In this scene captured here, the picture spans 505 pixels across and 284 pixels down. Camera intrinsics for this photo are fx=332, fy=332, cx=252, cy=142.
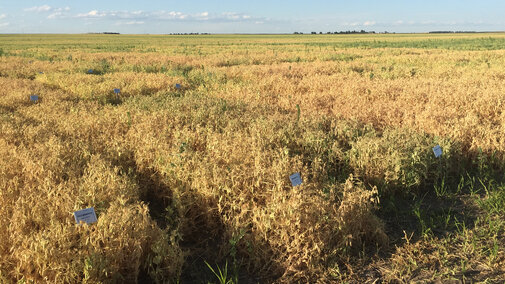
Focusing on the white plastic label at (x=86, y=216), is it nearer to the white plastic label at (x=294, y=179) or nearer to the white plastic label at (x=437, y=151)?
the white plastic label at (x=294, y=179)

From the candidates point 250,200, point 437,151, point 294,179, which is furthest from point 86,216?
point 437,151

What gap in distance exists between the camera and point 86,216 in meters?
2.57

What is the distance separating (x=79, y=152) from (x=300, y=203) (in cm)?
300

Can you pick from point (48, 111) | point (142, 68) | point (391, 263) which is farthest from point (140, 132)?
point (142, 68)

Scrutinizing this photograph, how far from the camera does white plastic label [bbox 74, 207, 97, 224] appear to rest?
2.53 m

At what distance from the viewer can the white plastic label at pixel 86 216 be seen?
253 centimetres

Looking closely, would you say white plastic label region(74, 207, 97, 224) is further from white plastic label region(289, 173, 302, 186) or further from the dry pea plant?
white plastic label region(289, 173, 302, 186)

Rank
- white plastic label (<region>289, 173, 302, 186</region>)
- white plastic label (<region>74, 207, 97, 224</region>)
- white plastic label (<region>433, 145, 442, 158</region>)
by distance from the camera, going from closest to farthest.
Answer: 1. white plastic label (<region>74, 207, 97, 224</region>)
2. white plastic label (<region>289, 173, 302, 186</region>)
3. white plastic label (<region>433, 145, 442, 158</region>)

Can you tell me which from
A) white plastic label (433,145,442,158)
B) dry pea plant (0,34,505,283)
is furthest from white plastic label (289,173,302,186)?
white plastic label (433,145,442,158)

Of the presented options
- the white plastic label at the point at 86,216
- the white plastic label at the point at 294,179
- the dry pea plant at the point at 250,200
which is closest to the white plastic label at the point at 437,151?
the dry pea plant at the point at 250,200

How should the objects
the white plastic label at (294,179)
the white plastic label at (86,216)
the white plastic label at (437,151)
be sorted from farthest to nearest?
the white plastic label at (437,151), the white plastic label at (294,179), the white plastic label at (86,216)

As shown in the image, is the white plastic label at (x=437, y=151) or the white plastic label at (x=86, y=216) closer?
the white plastic label at (x=86, y=216)

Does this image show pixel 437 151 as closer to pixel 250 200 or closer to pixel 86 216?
pixel 250 200

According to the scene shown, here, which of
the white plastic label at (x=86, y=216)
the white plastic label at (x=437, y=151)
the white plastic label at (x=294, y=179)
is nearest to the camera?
the white plastic label at (x=86, y=216)
